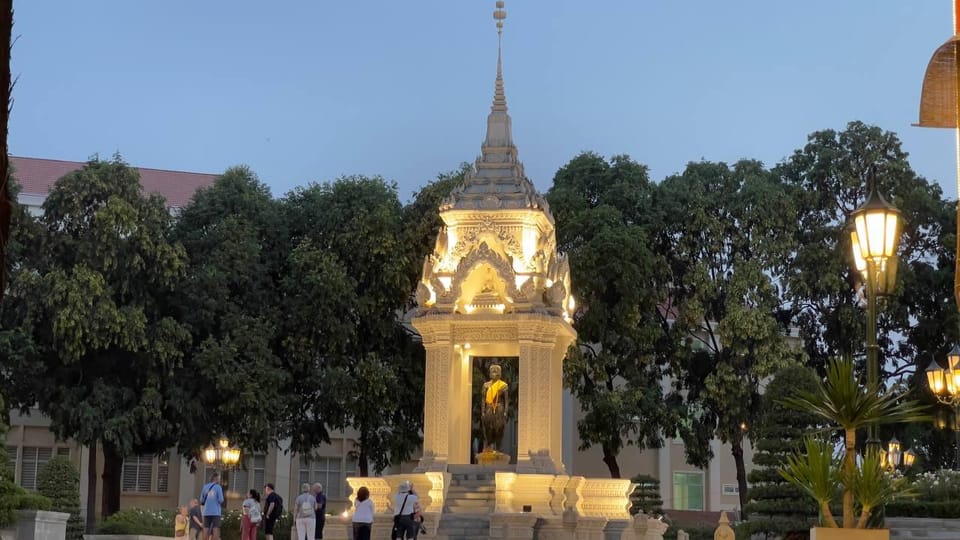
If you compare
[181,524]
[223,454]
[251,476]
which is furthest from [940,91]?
[251,476]

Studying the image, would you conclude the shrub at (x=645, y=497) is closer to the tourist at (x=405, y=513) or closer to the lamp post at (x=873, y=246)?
the tourist at (x=405, y=513)

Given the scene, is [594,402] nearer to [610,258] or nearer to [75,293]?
[610,258]

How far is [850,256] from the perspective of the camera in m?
39.1

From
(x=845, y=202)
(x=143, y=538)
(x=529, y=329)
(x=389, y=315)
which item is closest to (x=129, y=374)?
(x=389, y=315)

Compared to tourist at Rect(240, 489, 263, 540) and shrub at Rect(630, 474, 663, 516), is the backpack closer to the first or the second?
tourist at Rect(240, 489, 263, 540)

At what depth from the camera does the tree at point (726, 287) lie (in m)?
37.6

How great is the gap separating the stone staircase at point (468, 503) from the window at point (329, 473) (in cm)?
2105

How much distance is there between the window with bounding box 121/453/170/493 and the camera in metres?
45.8

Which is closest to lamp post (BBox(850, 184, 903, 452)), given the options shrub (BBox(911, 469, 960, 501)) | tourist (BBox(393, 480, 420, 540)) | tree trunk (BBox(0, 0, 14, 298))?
tree trunk (BBox(0, 0, 14, 298))

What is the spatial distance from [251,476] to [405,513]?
26531mm

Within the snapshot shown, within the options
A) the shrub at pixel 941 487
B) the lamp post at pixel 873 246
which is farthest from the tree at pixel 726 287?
the lamp post at pixel 873 246

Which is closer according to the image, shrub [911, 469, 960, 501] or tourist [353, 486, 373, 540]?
tourist [353, 486, 373, 540]

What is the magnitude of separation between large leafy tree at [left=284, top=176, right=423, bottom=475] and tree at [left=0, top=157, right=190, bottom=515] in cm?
343

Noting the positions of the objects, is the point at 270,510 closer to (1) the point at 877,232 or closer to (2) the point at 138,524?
(2) the point at 138,524
